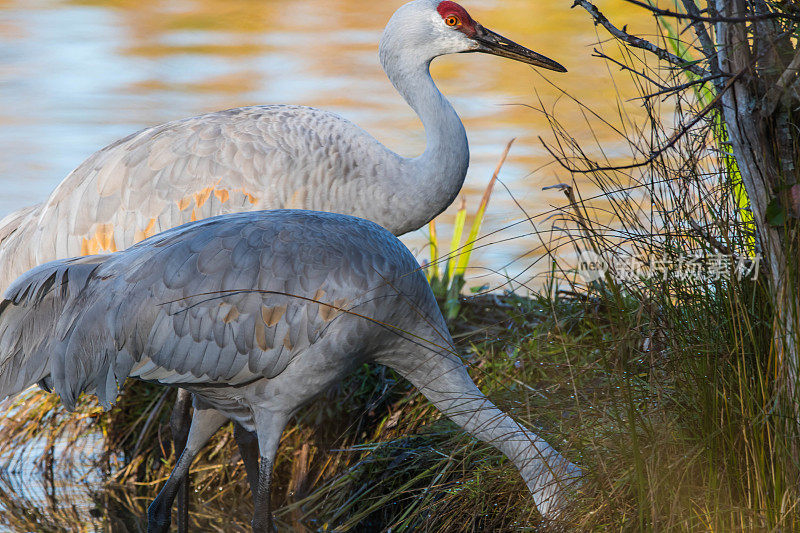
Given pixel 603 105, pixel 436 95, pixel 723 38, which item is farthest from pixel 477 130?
pixel 723 38

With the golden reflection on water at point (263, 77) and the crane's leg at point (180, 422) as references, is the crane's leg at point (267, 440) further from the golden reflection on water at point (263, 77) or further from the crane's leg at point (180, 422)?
the golden reflection on water at point (263, 77)

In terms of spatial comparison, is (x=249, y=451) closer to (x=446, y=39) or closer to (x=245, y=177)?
(x=245, y=177)

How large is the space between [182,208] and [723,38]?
8.22 ft

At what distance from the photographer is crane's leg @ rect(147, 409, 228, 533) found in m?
3.71

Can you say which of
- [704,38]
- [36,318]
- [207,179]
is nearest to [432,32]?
[207,179]

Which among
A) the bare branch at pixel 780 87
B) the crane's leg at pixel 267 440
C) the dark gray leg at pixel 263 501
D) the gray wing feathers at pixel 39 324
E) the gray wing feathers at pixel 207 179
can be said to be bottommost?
the dark gray leg at pixel 263 501

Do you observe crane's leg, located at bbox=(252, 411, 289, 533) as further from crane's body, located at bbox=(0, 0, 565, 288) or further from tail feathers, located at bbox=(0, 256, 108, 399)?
crane's body, located at bbox=(0, 0, 565, 288)

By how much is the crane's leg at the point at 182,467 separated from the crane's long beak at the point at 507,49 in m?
2.13

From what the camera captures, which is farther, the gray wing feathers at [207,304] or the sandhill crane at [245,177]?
the sandhill crane at [245,177]

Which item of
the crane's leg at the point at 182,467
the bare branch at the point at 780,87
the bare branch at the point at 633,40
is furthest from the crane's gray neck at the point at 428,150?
the bare branch at the point at 780,87

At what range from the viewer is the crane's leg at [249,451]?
3.88 m

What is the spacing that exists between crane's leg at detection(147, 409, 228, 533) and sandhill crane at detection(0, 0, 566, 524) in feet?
3.25

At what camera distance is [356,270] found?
338 cm

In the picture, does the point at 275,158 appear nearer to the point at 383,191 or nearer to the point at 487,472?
the point at 383,191
